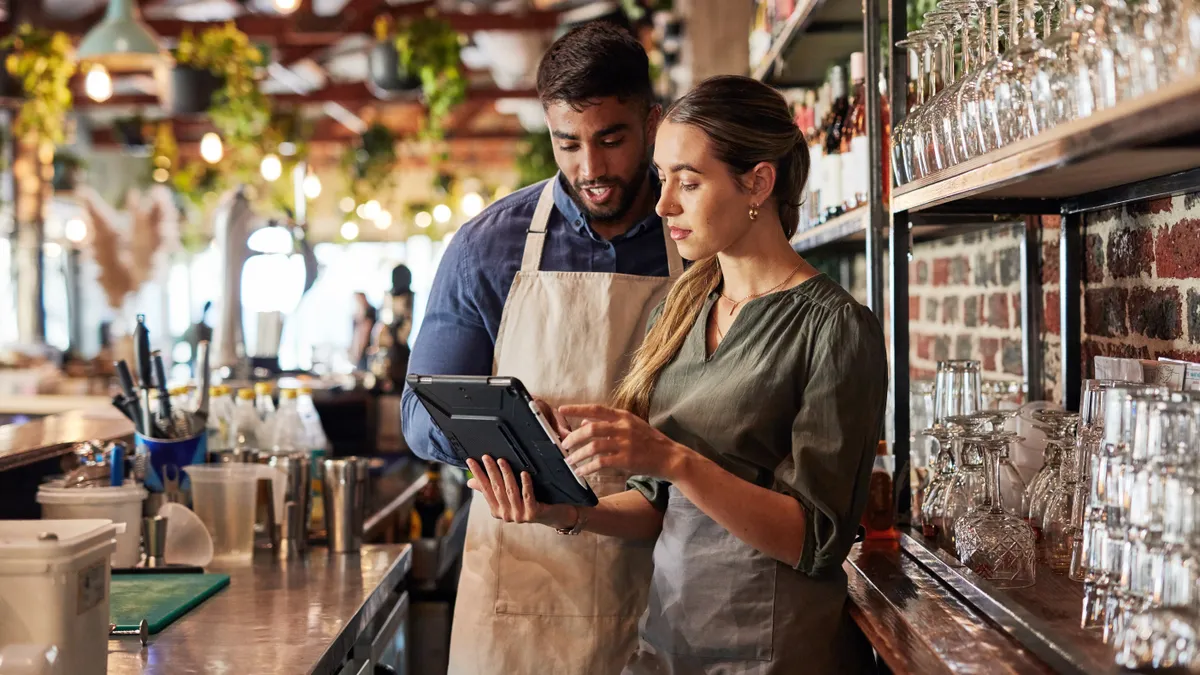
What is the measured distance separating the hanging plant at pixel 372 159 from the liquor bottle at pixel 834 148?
8.64m

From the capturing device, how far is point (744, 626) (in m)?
1.67

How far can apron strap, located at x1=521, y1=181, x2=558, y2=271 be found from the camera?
2.25 metres

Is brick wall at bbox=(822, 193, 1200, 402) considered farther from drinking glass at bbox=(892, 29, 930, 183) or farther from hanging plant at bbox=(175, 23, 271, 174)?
hanging plant at bbox=(175, 23, 271, 174)

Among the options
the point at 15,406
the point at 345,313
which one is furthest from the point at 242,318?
the point at 345,313

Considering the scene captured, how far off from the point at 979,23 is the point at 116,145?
53.1ft

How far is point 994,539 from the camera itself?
1665 mm

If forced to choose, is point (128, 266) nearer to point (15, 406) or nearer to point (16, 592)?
point (15, 406)

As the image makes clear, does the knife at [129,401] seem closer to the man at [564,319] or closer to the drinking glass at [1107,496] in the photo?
the man at [564,319]

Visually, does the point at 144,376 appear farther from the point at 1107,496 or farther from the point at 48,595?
the point at 1107,496

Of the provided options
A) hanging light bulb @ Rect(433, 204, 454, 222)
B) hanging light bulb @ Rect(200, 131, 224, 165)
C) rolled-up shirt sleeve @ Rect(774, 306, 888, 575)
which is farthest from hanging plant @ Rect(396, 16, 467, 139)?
hanging light bulb @ Rect(433, 204, 454, 222)

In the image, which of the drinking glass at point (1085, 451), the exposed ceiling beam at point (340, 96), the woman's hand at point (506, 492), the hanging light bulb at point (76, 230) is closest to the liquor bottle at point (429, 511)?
the woman's hand at point (506, 492)

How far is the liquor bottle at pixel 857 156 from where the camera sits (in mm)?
2445

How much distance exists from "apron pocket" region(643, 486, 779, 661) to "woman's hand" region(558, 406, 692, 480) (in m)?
0.19

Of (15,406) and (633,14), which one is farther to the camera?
(15,406)
